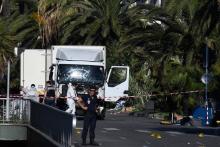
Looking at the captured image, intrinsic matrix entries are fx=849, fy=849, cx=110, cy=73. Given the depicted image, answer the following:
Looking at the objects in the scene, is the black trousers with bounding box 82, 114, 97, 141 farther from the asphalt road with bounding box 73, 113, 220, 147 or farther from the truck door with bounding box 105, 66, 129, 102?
the truck door with bounding box 105, 66, 129, 102

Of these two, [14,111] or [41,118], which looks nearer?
[41,118]

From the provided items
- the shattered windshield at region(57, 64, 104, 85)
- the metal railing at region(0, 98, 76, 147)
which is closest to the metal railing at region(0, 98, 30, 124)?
the metal railing at region(0, 98, 76, 147)

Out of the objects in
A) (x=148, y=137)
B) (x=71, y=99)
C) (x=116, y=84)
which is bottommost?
(x=148, y=137)

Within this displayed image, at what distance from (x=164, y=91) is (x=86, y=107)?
1961 cm

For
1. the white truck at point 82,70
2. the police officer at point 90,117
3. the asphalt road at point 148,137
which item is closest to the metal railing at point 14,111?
the asphalt road at point 148,137

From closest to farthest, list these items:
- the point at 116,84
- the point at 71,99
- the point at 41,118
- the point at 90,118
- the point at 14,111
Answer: the point at 90,118
the point at 41,118
the point at 14,111
the point at 71,99
the point at 116,84

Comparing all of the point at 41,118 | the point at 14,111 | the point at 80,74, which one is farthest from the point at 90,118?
the point at 80,74

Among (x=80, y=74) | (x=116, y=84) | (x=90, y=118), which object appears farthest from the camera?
(x=116, y=84)

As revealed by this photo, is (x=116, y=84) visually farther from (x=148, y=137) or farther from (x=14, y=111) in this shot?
(x=148, y=137)

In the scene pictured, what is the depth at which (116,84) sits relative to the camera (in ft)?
130

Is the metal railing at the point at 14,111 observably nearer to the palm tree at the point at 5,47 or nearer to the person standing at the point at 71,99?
the person standing at the point at 71,99

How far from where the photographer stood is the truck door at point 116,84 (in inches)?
1542

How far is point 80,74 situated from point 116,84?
345 cm

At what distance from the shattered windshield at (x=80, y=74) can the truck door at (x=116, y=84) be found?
1461mm
